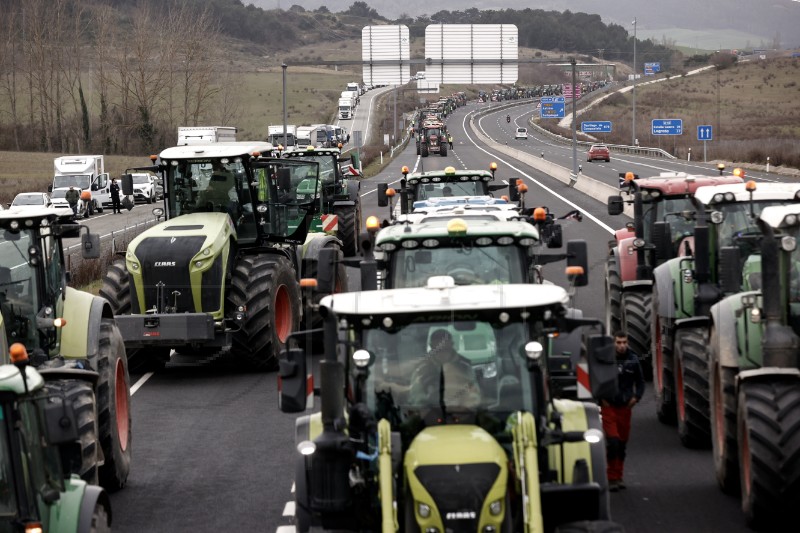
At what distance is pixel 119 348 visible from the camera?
43.9ft

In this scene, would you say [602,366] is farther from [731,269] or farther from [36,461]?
[731,269]

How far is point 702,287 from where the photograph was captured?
1359 centimetres

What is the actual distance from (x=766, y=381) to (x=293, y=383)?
403cm

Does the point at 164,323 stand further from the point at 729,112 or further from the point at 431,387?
the point at 729,112

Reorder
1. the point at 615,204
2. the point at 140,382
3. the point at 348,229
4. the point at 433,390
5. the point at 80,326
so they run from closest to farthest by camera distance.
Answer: the point at 433,390
the point at 80,326
the point at 140,382
the point at 615,204
the point at 348,229

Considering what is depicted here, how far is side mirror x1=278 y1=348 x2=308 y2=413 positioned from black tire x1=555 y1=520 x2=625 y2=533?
5.78ft

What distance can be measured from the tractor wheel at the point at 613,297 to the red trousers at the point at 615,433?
6117 mm

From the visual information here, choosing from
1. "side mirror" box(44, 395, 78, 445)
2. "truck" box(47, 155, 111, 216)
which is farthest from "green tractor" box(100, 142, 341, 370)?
"truck" box(47, 155, 111, 216)

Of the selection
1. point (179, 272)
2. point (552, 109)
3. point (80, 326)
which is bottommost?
point (552, 109)

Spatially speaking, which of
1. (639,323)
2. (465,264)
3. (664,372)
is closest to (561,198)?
(639,323)

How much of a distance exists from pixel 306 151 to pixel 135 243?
14.2 m

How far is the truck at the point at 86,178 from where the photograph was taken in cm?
6275

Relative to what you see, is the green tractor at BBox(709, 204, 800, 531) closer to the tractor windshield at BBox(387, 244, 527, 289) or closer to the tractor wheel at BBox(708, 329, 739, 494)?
the tractor wheel at BBox(708, 329, 739, 494)

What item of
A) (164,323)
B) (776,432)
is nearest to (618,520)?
(776,432)
